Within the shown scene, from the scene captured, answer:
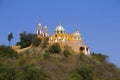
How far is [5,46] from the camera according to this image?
64.9 meters


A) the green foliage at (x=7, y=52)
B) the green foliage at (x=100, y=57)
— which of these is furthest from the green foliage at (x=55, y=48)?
the green foliage at (x=100, y=57)

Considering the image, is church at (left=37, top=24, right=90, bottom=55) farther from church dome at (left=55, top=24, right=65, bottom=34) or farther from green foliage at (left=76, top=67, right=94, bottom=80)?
green foliage at (left=76, top=67, right=94, bottom=80)

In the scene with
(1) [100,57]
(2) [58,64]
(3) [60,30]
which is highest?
(3) [60,30]

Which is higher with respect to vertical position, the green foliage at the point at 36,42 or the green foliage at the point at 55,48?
the green foliage at the point at 36,42

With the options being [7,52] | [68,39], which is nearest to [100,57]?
[68,39]

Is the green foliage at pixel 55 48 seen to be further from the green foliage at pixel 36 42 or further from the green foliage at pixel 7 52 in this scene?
the green foliage at pixel 7 52

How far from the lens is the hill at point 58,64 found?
58.1m

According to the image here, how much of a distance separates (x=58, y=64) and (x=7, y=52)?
6529mm

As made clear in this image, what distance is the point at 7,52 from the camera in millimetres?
63125

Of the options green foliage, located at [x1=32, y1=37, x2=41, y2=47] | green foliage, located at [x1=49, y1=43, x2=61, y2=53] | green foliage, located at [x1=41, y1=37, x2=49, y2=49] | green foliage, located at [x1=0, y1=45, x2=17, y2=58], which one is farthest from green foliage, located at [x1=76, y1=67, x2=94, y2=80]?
green foliage, located at [x1=0, y1=45, x2=17, y2=58]

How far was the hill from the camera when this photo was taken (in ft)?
191

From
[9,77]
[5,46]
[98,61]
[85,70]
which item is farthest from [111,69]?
[9,77]

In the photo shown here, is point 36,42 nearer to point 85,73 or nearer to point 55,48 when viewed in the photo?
point 55,48

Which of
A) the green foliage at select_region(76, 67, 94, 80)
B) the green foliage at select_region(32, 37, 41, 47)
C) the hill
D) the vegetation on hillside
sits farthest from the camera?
the green foliage at select_region(32, 37, 41, 47)
